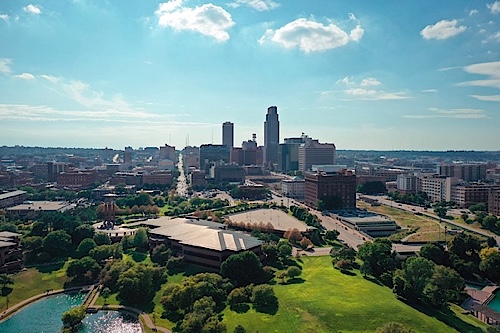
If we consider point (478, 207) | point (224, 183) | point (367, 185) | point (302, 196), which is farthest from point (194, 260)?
point (224, 183)

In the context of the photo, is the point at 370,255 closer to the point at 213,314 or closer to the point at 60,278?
the point at 213,314

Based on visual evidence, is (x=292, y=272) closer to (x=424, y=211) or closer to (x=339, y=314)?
(x=339, y=314)

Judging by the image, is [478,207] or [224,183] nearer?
[478,207]

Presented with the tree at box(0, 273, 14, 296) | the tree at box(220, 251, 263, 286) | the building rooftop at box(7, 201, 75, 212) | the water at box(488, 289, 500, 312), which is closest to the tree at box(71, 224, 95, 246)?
the tree at box(0, 273, 14, 296)

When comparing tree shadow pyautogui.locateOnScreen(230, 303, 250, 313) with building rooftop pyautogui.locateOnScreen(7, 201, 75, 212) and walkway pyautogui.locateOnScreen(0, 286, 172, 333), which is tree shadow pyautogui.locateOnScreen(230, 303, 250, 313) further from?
building rooftop pyautogui.locateOnScreen(7, 201, 75, 212)

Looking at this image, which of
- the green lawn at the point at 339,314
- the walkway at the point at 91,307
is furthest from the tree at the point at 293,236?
the walkway at the point at 91,307

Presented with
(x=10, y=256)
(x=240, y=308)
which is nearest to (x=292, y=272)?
(x=240, y=308)

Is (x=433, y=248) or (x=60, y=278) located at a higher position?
(x=433, y=248)
